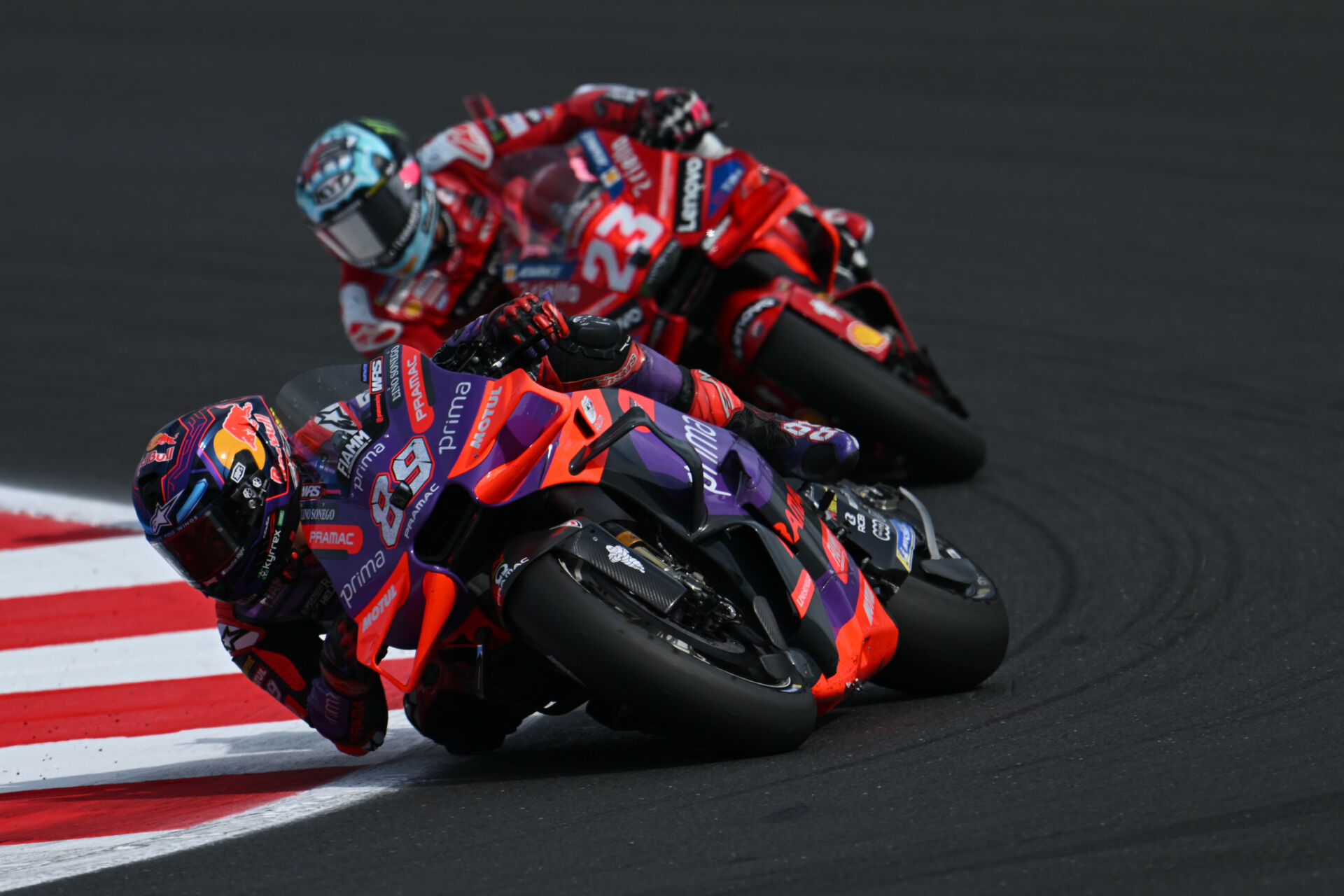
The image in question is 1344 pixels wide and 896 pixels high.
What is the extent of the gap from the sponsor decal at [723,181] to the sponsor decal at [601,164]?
430mm

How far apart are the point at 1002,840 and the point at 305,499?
2089mm

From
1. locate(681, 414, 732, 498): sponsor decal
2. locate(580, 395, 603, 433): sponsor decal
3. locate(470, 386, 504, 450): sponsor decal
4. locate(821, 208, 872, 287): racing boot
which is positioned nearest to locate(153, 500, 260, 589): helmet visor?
locate(470, 386, 504, 450): sponsor decal

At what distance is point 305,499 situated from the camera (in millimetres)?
4492

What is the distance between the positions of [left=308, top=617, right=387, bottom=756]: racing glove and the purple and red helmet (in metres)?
0.29

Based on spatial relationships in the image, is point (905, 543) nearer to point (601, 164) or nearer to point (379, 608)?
point (379, 608)

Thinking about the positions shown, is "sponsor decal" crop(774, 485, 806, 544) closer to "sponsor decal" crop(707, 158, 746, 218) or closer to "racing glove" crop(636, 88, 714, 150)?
"sponsor decal" crop(707, 158, 746, 218)

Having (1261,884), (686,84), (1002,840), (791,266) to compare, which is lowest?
(686,84)

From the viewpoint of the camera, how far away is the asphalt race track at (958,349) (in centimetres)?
372

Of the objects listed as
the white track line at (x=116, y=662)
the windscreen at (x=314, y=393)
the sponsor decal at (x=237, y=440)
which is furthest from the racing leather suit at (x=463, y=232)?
the sponsor decal at (x=237, y=440)

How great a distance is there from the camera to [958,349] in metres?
8.91

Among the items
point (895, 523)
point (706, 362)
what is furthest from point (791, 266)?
point (895, 523)

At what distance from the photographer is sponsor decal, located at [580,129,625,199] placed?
7727mm

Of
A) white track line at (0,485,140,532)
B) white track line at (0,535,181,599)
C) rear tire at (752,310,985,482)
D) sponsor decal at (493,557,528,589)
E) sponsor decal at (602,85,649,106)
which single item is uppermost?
sponsor decal at (493,557,528,589)

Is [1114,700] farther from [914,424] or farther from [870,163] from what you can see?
[870,163]
